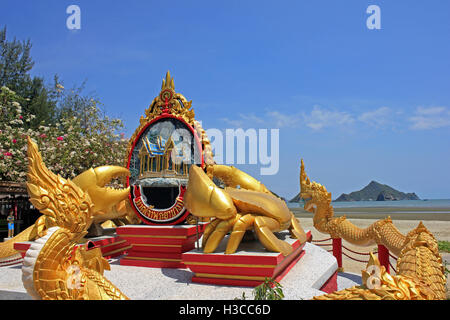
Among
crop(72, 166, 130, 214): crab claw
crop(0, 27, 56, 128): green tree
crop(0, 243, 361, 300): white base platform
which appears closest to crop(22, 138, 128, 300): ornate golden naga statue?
crop(0, 243, 361, 300): white base platform

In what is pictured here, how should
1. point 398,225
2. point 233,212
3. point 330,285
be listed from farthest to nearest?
point 398,225 → point 330,285 → point 233,212

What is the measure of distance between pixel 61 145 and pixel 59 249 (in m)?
11.8

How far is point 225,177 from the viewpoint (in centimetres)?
614

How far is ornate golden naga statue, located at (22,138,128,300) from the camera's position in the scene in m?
2.25

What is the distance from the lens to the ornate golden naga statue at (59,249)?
2.25m

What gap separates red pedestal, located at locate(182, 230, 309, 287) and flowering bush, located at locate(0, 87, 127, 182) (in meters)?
9.53

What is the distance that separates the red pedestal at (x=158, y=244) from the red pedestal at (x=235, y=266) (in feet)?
3.64

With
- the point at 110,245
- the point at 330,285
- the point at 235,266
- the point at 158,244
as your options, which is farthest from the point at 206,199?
the point at 110,245

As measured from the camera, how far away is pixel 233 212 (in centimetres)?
468

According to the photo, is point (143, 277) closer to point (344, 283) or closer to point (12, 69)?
point (344, 283)

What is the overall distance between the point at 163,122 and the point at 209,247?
3047 millimetres

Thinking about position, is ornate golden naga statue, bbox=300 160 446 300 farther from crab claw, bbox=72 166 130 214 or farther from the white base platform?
crab claw, bbox=72 166 130 214

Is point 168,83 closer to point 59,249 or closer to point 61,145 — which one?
point 59,249
